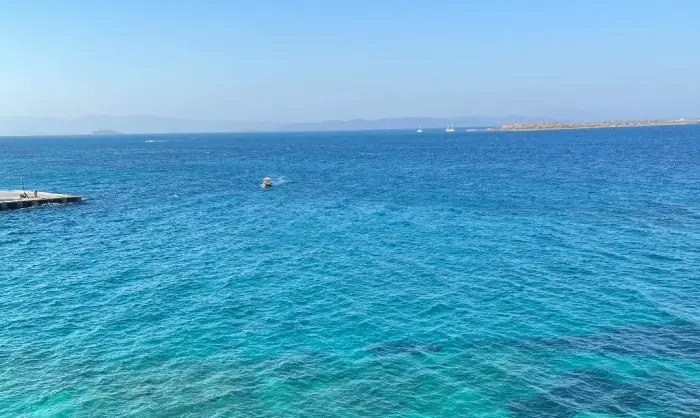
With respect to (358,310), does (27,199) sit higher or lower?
higher

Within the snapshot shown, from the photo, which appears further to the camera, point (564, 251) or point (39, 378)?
point (564, 251)

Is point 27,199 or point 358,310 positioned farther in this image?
point 27,199

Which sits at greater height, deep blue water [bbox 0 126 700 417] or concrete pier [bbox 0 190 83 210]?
concrete pier [bbox 0 190 83 210]

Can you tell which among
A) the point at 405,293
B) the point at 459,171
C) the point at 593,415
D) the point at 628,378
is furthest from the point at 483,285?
the point at 459,171

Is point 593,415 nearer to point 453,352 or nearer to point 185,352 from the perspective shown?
point 453,352

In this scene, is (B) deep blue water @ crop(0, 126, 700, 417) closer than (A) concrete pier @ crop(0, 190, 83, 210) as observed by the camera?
Yes

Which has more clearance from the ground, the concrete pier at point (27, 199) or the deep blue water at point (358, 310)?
the concrete pier at point (27, 199)

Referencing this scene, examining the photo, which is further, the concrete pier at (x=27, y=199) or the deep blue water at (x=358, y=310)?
the concrete pier at (x=27, y=199)

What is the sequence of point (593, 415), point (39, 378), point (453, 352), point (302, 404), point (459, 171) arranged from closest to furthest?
point (593, 415)
point (302, 404)
point (39, 378)
point (453, 352)
point (459, 171)
